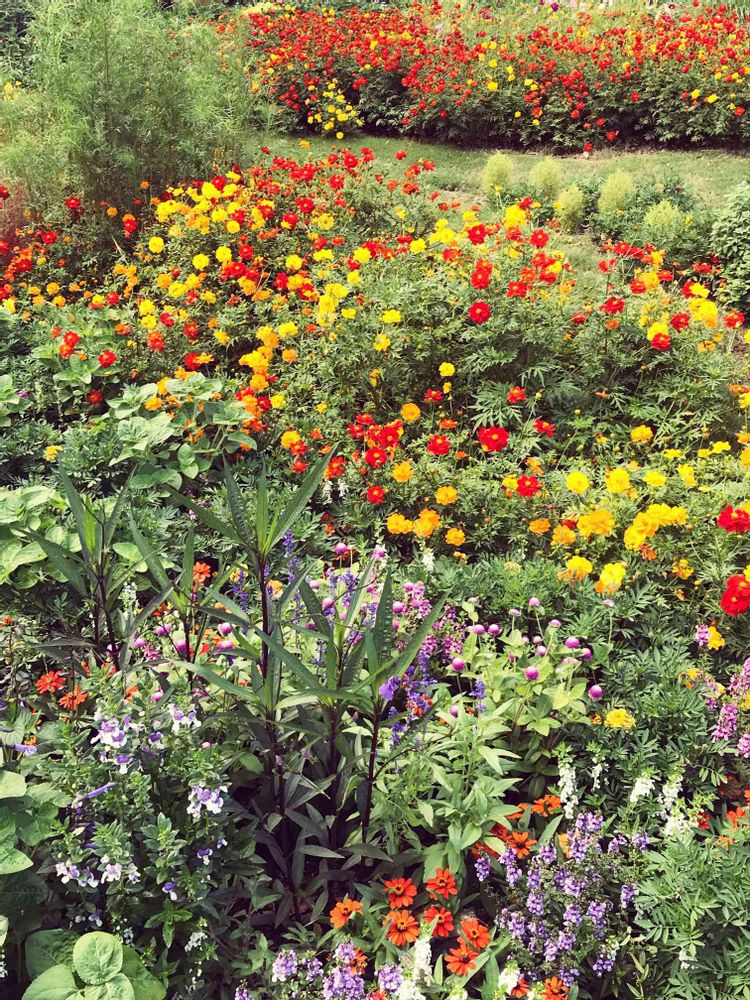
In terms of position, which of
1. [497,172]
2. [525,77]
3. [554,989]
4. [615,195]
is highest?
[525,77]

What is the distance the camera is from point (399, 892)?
1932mm

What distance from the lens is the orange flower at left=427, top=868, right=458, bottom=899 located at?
191 centimetres

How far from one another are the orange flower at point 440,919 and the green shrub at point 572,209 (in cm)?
539

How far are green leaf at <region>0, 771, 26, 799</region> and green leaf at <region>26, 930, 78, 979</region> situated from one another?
0.30 metres

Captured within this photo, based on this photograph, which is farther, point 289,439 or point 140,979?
point 289,439

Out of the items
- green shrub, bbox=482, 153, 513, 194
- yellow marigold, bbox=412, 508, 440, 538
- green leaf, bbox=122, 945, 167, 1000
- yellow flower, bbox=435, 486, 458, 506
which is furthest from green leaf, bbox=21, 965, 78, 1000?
green shrub, bbox=482, 153, 513, 194

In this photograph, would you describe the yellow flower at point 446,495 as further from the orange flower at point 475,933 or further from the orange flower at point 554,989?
the orange flower at point 554,989

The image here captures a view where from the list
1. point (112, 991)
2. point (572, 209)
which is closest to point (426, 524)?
point (112, 991)

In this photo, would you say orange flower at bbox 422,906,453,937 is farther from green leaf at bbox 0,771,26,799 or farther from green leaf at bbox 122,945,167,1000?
green leaf at bbox 0,771,26,799

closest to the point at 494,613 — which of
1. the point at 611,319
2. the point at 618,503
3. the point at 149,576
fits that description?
the point at 618,503

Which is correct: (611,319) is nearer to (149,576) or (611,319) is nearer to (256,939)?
(149,576)

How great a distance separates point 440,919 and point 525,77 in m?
8.87

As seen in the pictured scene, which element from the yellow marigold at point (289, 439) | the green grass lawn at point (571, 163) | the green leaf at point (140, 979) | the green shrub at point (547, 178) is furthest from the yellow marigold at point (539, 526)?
the green shrub at point (547, 178)

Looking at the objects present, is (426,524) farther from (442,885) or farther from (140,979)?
(140,979)
